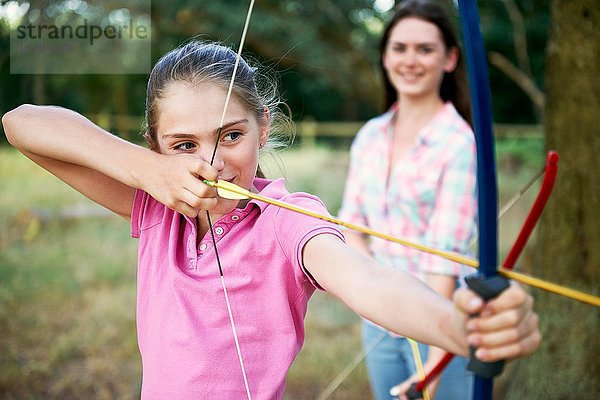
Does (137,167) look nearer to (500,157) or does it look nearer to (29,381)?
(29,381)

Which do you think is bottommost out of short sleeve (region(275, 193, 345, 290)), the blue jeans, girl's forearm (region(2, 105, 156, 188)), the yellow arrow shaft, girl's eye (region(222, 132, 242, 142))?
the blue jeans

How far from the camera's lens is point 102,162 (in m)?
1.17

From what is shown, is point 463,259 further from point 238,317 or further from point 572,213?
point 572,213

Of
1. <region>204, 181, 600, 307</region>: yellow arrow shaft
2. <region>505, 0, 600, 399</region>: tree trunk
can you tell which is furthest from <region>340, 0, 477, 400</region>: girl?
<region>204, 181, 600, 307</region>: yellow arrow shaft

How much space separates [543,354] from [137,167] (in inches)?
69.3

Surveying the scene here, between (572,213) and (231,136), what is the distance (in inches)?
61.1

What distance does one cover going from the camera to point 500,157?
308 inches

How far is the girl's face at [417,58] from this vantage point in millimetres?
1907

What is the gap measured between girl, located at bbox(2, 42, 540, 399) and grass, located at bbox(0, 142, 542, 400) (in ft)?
0.84

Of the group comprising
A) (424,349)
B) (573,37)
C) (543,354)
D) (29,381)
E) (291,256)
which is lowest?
(29,381)

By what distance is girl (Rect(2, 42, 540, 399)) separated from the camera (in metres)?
1.02

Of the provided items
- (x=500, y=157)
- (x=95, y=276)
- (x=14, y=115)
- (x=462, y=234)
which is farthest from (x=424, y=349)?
(x=500, y=157)

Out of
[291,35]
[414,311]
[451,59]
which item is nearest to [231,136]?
[414,311]

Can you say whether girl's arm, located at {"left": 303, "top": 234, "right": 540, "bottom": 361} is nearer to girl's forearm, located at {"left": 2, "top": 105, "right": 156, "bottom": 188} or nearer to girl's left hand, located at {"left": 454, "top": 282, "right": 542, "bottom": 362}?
girl's left hand, located at {"left": 454, "top": 282, "right": 542, "bottom": 362}
